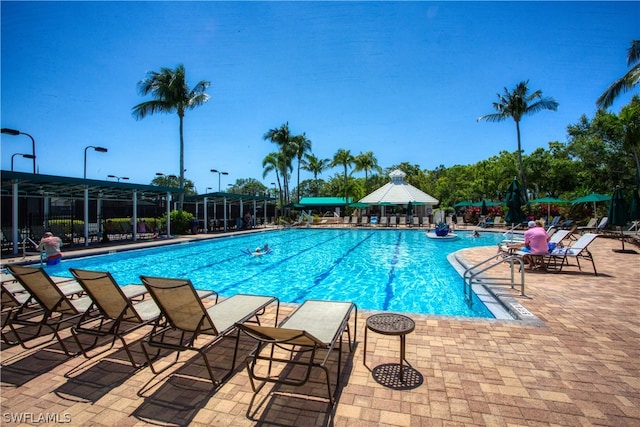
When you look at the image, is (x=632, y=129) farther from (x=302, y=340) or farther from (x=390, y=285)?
(x=302, y=340)

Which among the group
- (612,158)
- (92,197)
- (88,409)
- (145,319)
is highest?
(612,158)

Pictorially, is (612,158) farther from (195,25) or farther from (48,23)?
(48,23)

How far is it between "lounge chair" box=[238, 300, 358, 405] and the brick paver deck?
0.20 m

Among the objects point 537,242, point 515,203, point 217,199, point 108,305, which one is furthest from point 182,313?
point 217,199

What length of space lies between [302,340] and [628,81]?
20.0m

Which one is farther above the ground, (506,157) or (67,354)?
(506,157)

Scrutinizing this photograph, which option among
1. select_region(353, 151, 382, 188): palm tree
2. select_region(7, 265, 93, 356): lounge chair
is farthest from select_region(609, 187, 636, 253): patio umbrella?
select_region(353, 151, 382, 188): palm tree

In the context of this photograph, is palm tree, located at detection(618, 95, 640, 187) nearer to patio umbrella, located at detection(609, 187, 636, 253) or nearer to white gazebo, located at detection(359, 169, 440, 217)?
patio umbrella, located at detection(609, 187, 636, 253)

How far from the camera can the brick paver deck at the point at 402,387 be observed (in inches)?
91.6

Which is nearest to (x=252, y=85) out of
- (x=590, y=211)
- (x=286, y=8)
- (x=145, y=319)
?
(x=286, y=8)

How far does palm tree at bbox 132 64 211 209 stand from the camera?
2178 cm

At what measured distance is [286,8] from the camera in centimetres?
926

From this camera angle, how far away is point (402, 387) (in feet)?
8.88

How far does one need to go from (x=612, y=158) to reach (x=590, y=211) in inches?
321
